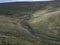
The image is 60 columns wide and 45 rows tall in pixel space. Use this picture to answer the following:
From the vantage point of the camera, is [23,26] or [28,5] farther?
[28,5]

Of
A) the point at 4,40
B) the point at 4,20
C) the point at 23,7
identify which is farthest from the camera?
the point at 23,7

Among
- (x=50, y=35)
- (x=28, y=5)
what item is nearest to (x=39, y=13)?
(x=28, y=5)

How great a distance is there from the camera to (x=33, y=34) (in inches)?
31.8

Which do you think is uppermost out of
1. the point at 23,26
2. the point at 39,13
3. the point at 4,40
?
the point at 39,13

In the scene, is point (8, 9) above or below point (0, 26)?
above

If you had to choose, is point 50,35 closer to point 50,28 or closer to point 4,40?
point 50,28

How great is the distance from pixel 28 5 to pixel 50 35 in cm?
33

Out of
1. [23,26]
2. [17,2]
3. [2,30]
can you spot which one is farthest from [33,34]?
[17,2]

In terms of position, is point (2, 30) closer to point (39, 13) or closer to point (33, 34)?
point (33, 34)

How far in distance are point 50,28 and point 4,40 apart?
303mm

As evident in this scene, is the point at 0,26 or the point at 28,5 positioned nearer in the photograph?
the point at 0,26

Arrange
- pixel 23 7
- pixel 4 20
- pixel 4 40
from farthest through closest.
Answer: pixel 23 7
pixel 4 20
pixel 4 40

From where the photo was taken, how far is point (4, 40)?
775 mm

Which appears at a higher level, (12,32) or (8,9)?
(8,9)
